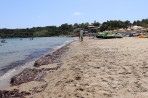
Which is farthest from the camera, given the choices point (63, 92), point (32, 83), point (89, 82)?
point (32, 83)

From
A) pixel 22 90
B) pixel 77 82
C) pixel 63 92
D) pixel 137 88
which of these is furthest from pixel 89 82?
pixel 22 90

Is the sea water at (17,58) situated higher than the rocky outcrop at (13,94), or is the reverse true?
the rocky outcrop at (13,94)

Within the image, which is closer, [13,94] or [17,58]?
[13,94]

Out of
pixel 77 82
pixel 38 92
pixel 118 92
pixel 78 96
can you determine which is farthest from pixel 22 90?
pixel 118 92

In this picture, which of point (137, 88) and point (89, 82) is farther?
point (89, 82)

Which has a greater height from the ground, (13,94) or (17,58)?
(13,94)

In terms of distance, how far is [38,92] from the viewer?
11.1 metres

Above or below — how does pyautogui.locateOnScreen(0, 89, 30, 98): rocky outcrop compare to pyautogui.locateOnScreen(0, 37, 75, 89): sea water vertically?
above

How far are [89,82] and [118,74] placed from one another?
1.76 metres

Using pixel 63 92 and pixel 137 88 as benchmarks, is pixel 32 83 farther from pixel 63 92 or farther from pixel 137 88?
pixel 137 88

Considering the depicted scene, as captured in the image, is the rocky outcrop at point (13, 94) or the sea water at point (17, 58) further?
the sea water at point (17, 58)

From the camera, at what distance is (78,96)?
9.15 meters

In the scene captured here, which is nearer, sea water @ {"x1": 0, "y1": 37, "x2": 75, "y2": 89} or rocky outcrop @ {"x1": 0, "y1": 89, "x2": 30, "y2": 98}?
rocky outcrop @ {"x1": 0, "y1": 89, "x2": 30, "y2": 98}

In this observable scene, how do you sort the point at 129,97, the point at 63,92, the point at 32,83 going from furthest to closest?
the point at 32,83, the point at 63,92, the point at 129,97
